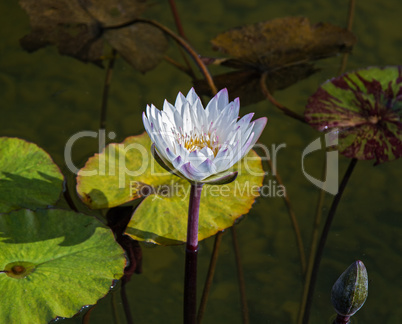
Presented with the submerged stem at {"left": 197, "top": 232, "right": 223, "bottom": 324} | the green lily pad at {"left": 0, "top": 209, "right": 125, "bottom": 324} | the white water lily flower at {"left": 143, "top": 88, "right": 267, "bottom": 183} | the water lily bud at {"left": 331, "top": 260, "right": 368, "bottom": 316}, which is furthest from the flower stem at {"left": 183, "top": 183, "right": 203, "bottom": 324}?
the water lily bud at {"left": 331, "top": 260, "right": 368, "bottom": 316}

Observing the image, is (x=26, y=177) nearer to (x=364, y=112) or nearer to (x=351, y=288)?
(x=351, y=288)

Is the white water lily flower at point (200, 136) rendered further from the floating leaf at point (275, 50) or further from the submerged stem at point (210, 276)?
the floating leaf at point (275, 50)

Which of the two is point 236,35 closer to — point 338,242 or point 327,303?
point 338,242

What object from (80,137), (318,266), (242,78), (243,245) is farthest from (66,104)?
(318,266)

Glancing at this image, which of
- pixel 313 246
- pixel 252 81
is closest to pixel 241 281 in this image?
pixel 313 246

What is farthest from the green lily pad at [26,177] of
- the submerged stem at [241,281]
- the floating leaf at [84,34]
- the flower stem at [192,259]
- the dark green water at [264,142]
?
the floating leaf at [84,34]

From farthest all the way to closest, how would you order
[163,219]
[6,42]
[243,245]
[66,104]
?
[6,42] → [66,104] → [243,245] → [163,219]
